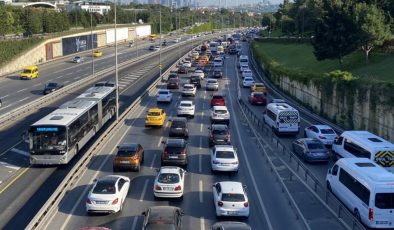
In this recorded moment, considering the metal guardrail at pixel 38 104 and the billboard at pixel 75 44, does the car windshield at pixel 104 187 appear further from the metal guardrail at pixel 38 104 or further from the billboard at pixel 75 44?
the billboard at pixel 75 44

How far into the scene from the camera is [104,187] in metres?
23.1

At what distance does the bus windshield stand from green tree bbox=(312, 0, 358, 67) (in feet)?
114

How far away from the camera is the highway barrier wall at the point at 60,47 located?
88500 millimetres

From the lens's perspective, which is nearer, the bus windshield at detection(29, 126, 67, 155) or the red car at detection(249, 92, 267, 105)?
the bus windshield at detection(29, 126, 67, 155)

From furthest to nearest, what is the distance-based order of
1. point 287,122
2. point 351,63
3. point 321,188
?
point 351,63, point 287,122, point 321,188

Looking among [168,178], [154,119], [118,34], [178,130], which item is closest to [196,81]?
[154,119]

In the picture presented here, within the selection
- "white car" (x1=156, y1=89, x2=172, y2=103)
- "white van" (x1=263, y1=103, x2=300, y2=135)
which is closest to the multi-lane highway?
"white car" (x1=156, y1=89, x2=172, y2=103)

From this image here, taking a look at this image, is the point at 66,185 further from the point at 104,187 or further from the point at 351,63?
the point at 351,63

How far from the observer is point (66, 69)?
90.1m

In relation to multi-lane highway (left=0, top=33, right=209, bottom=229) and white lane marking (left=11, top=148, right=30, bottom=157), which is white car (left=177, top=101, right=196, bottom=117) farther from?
white lane marking (left=11, top=148, right=30, bottom=157)

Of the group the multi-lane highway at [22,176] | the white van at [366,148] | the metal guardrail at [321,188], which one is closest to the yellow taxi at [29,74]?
the multi-lane highway at [22,176]

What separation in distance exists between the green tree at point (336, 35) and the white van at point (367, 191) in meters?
33.7

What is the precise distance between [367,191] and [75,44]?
103065 millimetres

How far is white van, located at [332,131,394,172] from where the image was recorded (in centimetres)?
2781
